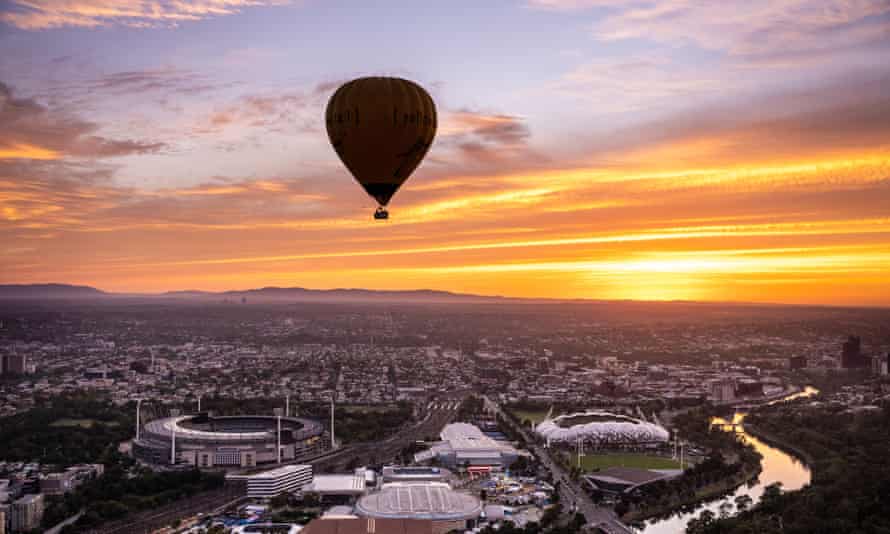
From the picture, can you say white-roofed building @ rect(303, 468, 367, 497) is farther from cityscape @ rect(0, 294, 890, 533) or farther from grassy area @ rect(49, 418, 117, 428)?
grassy area @ rect(49, 418, 117, 428)

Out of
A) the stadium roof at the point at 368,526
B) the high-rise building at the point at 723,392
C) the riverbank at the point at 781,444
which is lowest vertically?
the riverbank at the point at 781,444

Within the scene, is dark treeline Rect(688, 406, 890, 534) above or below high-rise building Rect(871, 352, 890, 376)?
below

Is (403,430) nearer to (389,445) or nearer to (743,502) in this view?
(389,445)

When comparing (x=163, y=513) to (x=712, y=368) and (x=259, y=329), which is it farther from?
(x=259, y=329)

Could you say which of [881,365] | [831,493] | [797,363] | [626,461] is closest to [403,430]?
[626,461]

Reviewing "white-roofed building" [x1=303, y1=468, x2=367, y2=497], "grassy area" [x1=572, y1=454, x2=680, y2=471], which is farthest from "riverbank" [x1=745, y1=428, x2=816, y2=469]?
"white-roofed building" [x1=303, y1=468, x2=367, y2=497]

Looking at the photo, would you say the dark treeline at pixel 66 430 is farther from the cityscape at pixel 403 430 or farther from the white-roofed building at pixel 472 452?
the white-roofed building at pixel 472 452

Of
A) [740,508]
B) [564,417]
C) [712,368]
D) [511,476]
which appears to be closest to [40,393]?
[564,417]

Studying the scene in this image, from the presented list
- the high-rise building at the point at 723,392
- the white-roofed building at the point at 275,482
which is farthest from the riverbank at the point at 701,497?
the high-rise building at the point at 723,392
